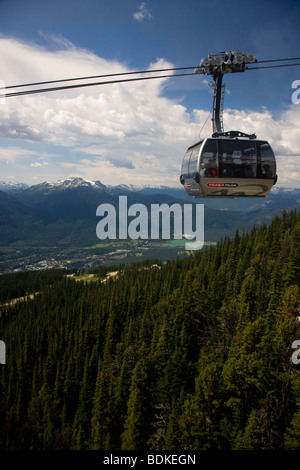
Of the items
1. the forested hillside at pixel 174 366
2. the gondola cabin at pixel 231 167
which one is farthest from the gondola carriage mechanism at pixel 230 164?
the forested hillside at pixel 174 366

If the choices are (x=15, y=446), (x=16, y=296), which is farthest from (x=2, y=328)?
(x=15, y=446)
